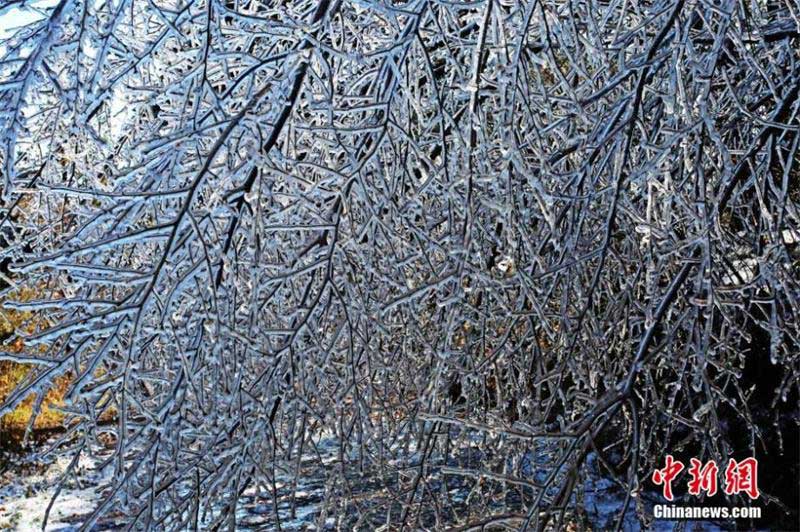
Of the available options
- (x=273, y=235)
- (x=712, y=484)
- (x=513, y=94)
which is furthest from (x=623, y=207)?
(x=712, y=484)

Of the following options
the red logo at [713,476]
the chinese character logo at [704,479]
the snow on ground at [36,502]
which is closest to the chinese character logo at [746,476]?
the red logo at [713,476]

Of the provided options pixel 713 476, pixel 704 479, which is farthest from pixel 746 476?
pixel 704 479

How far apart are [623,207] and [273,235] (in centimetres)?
105

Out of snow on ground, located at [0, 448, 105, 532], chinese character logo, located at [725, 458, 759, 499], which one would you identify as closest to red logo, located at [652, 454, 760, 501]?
chinese character logo, located at [725, 458, 759, 499]

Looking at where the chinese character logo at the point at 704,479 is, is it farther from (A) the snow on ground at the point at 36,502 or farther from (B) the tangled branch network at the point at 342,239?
(A) the snow on ground at the point at 36,502

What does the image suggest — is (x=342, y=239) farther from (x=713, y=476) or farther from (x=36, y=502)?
(x=36, y=502)

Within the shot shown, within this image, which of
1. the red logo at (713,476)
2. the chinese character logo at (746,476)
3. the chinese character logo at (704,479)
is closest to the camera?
the red logo at (713,476)

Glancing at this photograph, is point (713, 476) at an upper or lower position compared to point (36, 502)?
upper

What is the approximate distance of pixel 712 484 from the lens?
3031mm

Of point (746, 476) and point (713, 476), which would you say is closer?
point (713, 476)

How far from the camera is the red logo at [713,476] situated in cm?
271

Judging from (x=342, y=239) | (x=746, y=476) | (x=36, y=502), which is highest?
(x=342, y=239)

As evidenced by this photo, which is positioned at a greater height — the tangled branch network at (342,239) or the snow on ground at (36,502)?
the tangled branch network at (342,239)

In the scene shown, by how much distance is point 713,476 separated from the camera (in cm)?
313
